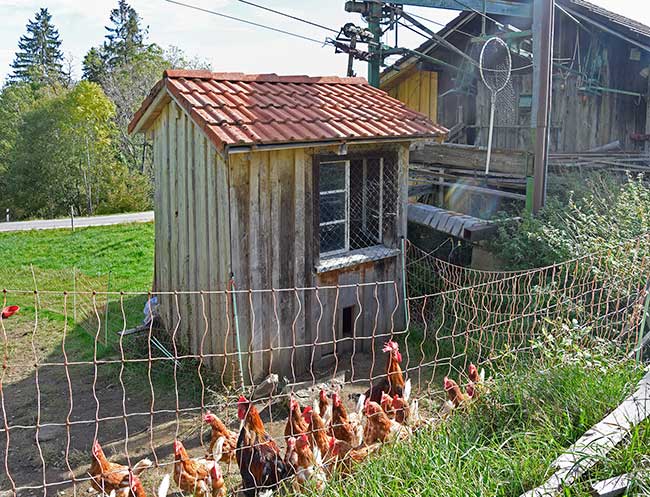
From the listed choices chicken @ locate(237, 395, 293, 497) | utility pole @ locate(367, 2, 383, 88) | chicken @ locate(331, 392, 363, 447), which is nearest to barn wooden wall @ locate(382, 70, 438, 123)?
utility pole @ locate(367, 2, 383, 88)

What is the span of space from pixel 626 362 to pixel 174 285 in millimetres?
5323

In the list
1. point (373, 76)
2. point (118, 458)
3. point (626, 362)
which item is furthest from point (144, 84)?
point (626, 362)

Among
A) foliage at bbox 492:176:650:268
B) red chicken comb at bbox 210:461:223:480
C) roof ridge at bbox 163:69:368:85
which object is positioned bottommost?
red chicken comb at bbox 210:461:223:480

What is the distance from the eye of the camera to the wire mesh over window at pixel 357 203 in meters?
7.45

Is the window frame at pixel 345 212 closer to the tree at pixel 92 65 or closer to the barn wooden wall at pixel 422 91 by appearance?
the barn wooden wall at pixel 422 91

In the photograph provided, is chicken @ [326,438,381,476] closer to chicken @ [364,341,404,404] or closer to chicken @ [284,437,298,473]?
chicken @ [284,437,298,473]

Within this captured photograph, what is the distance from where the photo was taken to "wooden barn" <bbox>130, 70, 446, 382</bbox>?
6.45 m

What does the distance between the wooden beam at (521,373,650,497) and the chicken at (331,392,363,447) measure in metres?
1.61

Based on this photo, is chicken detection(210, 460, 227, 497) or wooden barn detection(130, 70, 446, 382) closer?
chicken detection(210, 460, 227, 497)

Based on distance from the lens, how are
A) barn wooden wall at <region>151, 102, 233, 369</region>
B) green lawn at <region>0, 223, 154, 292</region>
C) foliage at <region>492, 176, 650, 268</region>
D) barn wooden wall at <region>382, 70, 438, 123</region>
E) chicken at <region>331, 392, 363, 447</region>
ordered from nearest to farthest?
chicken at <region>331, 392, 363, 447</region> < barn wooden wall at <region>151, 102, 233, 369</region> < foliage at <region>492, 176, 650, 268</region> < green lawn at <region>0, 223, 154, 292</region> < barn wooden wall at <region>382, 70, 438, 123</region>

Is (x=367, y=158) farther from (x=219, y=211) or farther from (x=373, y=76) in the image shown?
(x=373, y=76)

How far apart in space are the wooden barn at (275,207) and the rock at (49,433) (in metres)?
1.73

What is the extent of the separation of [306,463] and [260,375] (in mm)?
3071

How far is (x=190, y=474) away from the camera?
4043 millimetres
